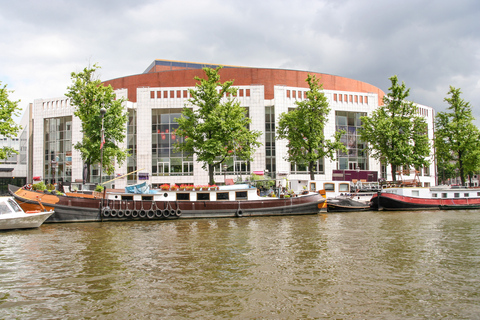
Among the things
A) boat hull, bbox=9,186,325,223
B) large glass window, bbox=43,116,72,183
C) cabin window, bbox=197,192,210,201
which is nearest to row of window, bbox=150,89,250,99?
large glass window, bbox=43,116,72,183

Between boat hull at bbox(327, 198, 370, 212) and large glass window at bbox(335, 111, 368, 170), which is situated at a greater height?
large glass window at bbox(335, 111, 368, 170)

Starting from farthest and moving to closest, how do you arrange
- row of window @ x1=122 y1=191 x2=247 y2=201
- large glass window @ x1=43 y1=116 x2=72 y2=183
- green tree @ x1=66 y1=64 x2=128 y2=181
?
large glass window @ x1=43 y1=116 x2=72 y2=183, green tree @ x1=66 y1=64 x2=128 y2=181, row of window @ x1=122 y1=191 x2=247 y2=201

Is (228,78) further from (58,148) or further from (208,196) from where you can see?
(208,196)

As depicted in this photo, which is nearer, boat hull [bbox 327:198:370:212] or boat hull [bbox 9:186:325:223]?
boat hull [bbox 9:186:325:223]

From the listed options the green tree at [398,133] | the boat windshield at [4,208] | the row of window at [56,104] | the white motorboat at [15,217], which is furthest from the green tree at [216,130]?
the row of window at [56,104]

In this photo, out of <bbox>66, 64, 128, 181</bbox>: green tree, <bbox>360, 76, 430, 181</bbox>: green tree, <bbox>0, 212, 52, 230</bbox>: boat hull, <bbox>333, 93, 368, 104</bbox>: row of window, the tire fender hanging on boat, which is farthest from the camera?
<bbox>333, 93, 368, 104</bbox>: row of window

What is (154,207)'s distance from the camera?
28672 mm

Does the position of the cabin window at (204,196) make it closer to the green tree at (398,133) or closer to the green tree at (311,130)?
the green tree at (311,130)

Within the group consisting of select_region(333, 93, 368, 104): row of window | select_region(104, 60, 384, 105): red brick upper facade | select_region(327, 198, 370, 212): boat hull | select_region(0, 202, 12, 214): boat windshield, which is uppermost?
select_region(104, 60, 384, 105): red brick upper facade

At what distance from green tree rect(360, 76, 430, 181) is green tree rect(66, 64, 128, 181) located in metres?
30.5

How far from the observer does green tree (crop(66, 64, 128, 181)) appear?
3666 cm

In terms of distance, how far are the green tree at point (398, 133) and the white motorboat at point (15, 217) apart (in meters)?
38.2

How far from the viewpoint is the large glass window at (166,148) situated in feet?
200

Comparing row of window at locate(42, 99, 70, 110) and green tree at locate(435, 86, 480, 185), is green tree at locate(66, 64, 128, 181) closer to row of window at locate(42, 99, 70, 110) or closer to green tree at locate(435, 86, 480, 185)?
row of window at locate(42, 99, 70, 110)
